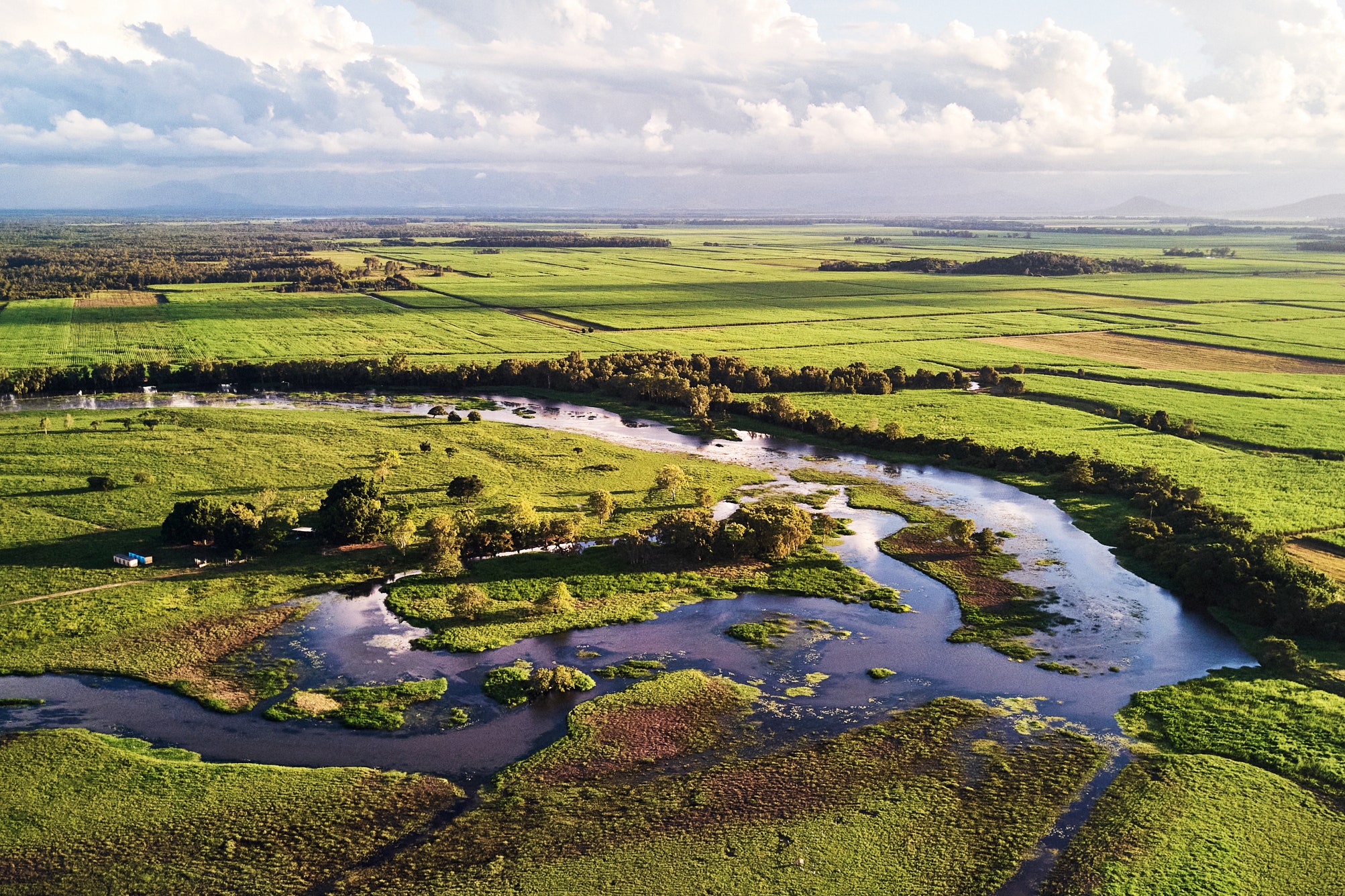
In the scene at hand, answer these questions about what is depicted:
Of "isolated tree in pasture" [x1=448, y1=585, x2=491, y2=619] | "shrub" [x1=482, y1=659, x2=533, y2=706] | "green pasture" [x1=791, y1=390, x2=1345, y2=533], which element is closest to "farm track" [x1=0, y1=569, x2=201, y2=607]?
"isolated tree in pasture" [x1=448, y1=585, x2=491, y2=619]

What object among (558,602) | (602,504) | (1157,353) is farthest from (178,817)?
(1157,353)

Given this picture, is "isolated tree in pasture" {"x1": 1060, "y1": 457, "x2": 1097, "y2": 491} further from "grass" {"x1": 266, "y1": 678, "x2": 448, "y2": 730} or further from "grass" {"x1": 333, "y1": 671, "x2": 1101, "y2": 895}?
"grass" {"x1": 266, "y1": 678, "x2": 448, "y2": 730}

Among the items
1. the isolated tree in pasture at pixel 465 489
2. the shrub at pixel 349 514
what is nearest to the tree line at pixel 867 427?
the isolated tree in pasture at pixel 465 489

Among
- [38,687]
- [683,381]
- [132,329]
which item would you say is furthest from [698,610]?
[132,329]

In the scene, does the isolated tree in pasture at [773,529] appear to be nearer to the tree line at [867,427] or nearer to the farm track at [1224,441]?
the tree line at [867,427]

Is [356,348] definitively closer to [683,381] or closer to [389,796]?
[683,381]

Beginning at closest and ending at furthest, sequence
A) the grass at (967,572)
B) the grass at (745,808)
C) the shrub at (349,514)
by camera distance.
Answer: the grass at (745,808)
the grass at (967,572)
the shrub at (349,514)
